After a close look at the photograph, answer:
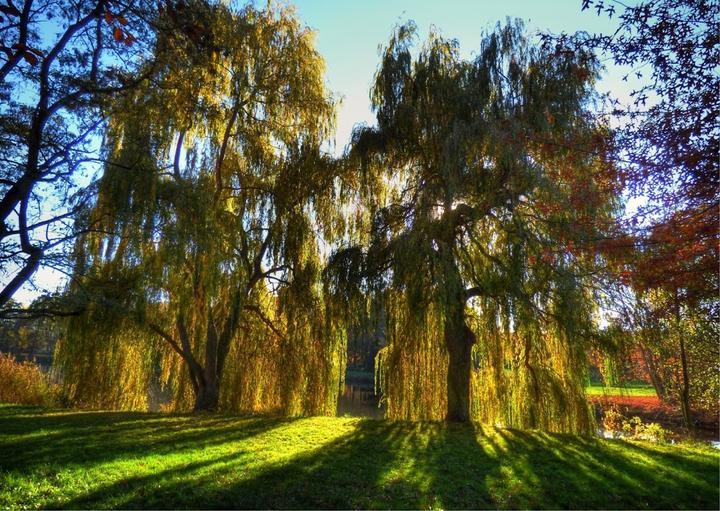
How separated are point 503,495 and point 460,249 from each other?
4.76 m

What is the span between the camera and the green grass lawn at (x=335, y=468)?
425 centimetres

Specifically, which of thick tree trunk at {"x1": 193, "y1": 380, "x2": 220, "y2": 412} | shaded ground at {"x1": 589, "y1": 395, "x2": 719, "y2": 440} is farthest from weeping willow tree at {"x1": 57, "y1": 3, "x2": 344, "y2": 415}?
shaded ground at {"x1": 589, "y1": 395, "x2": 719, "y2": 440}

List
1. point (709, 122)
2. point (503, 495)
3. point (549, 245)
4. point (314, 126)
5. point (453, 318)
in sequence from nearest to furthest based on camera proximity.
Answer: point (709, 122)
point (503, 495)
point (549, 245)
point (453, 318)
point (314, 126)

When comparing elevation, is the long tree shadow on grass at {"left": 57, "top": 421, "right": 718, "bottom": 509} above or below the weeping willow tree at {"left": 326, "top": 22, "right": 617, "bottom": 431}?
below

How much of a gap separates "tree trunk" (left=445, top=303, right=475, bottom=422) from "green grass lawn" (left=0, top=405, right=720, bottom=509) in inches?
37.6

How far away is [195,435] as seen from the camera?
676cm

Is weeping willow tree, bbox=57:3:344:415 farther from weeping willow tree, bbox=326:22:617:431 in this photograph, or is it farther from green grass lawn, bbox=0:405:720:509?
green grass lawn, bbox=0:405:720:509

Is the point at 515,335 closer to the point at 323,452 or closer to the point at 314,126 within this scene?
the point at 323,452

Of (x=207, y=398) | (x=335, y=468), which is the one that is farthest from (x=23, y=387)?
(x=335, y=468)

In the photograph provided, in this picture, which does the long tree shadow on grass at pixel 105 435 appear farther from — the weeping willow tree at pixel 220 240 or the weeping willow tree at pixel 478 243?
the weeping willow tree at pixel 478 243

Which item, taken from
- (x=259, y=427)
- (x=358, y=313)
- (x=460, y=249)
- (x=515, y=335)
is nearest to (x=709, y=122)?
(x=460, y=249)

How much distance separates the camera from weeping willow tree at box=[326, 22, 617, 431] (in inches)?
299

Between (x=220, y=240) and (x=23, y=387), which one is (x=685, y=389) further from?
(x=23, y=387)

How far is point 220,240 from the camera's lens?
8.74 meters
